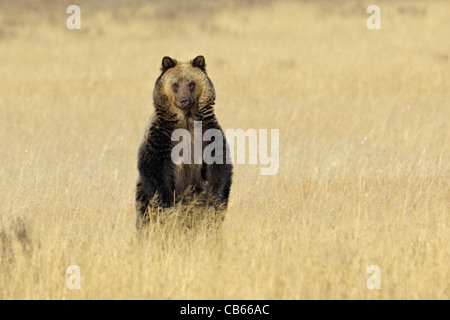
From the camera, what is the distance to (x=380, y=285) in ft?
17.0

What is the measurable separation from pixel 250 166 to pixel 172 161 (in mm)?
3854

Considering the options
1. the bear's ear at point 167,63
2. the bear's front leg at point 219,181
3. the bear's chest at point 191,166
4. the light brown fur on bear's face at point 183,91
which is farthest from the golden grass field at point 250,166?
the bear's ear at point 167,63

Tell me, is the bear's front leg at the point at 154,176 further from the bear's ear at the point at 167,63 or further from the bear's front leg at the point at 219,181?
the bear's ear at the point at 167,63

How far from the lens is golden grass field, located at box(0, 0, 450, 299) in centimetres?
542

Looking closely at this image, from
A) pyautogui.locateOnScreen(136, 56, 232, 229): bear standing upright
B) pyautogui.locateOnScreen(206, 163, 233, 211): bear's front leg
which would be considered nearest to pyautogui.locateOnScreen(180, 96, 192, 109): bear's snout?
pyautogui.locateOnScreen(136, 56, 232, 229): bear standing upright

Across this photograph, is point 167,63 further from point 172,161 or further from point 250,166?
point 250,166

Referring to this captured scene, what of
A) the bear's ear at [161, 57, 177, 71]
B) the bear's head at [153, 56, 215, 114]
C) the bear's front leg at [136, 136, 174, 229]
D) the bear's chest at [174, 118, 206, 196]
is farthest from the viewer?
the bear's ear at [161, 57, 177, 71]

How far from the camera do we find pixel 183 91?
22.2 ft

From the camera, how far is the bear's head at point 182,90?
6757 millimetres

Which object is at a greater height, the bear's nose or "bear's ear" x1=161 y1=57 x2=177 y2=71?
"bear's ear" x1=161 y1=57 x2=177 y2=71

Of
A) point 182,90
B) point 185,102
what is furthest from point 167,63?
point 185,102

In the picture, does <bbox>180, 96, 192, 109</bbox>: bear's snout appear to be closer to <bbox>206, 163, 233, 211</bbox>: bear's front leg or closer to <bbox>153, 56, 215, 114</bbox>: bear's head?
<bbox>153, 56, 215, 114</bbox>: bear's head

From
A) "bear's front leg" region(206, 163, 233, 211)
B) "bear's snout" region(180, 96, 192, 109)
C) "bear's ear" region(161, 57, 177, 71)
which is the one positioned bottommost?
"bear's front leg" region(206, 163, 233, 211)

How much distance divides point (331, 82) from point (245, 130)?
4524mm
